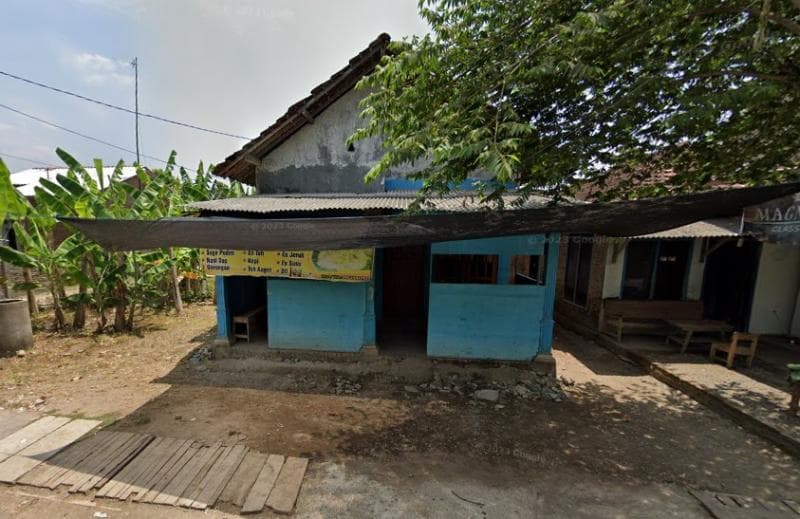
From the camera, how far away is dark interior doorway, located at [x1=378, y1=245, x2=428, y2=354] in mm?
7879

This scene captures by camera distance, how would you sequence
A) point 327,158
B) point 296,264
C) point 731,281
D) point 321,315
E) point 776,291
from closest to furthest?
point 296,264
point 321,315
point 327,158
point 776,291
point 731,281

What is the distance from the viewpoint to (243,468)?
3.22 m

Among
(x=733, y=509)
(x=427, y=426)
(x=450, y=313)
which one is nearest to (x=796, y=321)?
Answer: (x=733, y=509)

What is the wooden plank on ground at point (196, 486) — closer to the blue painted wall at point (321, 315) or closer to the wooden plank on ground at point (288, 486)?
the wooden plank on ground at point (288, 486)

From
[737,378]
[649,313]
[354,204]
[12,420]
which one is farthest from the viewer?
[649,313]

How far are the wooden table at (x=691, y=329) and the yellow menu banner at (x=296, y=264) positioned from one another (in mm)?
6416

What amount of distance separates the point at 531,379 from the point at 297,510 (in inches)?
158

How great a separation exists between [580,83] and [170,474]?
6.12 meters

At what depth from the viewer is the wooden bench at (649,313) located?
23.1ft

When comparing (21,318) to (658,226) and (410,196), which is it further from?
(658,226)

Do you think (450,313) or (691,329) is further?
(691,329)

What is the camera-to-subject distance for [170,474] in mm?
3104

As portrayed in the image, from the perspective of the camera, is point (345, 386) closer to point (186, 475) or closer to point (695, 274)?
point (186, 475)

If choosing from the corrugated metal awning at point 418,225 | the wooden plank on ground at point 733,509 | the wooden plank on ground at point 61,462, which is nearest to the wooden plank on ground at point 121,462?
the wooden plank on ground at point 61,462
